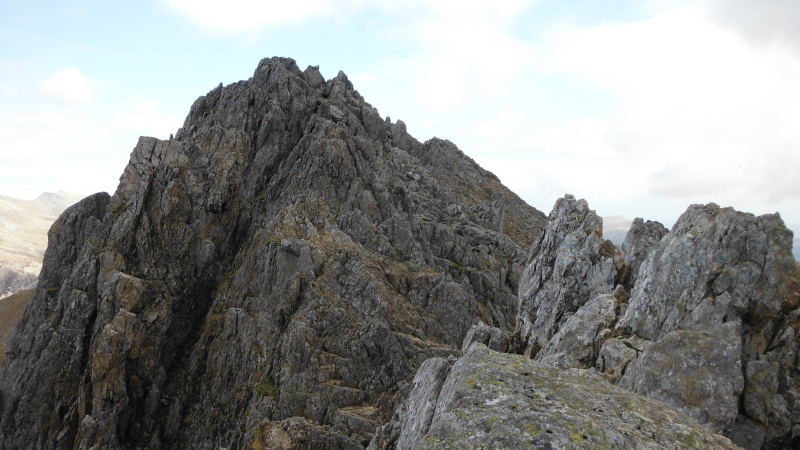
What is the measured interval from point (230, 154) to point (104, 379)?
3928 centimetres

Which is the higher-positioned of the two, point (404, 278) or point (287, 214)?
point (287, 214)

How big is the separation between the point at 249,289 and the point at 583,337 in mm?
51455

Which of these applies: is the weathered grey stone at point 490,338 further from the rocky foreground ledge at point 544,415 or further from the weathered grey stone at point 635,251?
the rocky foreground ledge at point 544,415

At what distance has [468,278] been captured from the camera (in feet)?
227

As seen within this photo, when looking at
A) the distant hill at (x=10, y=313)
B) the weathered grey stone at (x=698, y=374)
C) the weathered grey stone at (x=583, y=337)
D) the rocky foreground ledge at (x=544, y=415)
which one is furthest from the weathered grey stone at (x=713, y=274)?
the distant hill at (x=10, y=313)

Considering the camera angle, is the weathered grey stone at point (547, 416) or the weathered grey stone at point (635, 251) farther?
the weathered grey stone at point (635, 251)

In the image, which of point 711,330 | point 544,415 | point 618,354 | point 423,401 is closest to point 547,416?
point 544,415

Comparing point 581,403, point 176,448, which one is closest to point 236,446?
point 176,448

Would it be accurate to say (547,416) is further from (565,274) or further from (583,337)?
(565,274)

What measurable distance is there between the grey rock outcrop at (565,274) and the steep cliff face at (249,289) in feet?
64.9

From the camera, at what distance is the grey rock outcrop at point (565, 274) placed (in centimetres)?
2792

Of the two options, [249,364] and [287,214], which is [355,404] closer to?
[249,364]

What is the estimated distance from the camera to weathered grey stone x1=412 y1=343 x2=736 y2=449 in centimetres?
1073

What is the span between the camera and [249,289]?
207ft
